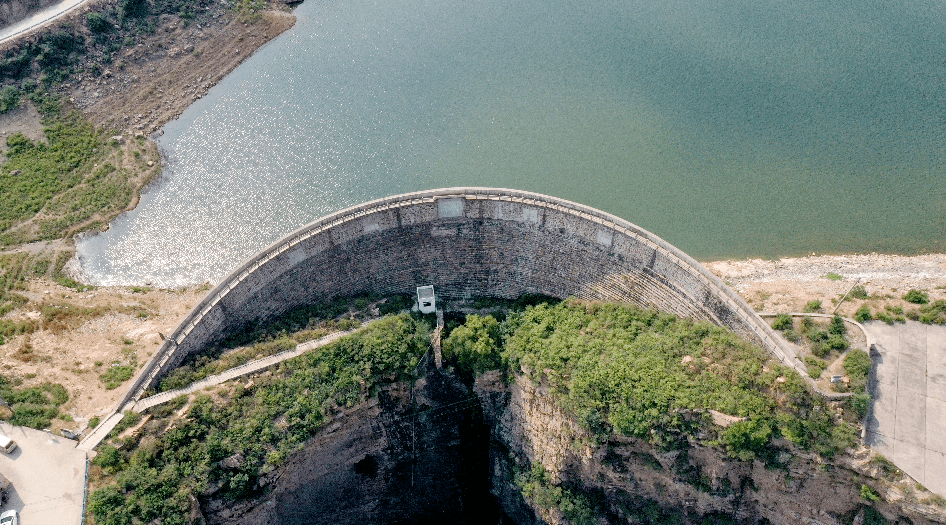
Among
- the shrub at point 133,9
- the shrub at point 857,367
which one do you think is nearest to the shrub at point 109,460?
the shrub at point 857,367

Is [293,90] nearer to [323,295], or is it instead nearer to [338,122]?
[338,122]

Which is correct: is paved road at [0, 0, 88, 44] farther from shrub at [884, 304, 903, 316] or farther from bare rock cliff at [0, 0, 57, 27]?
shrub at [884, 304, 903, 316]

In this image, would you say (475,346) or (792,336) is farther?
(475,346)

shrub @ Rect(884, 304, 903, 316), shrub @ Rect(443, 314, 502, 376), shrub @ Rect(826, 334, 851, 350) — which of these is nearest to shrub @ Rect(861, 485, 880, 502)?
shrub @ Rect(826, 334, 851, 350)

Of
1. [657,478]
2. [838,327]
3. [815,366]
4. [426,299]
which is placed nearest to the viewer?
[815,366]

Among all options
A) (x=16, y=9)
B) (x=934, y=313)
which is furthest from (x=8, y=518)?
(x=16, y=9)

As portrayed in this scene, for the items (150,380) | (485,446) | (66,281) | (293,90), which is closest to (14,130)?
(66,281)

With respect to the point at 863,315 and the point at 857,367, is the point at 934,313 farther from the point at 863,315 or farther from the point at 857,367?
the point at 857,367
